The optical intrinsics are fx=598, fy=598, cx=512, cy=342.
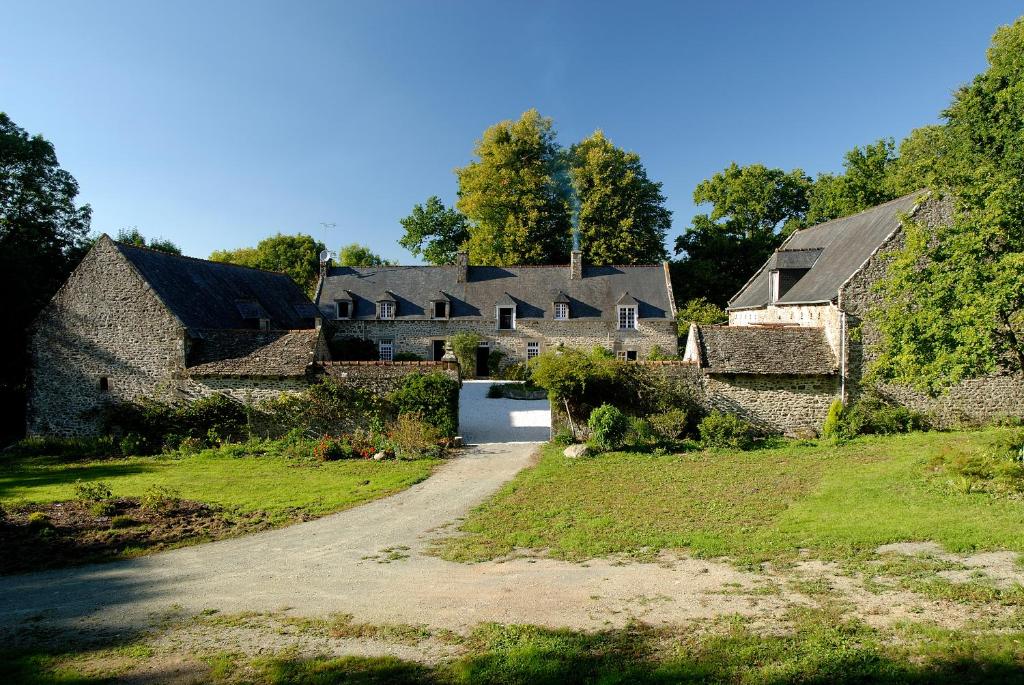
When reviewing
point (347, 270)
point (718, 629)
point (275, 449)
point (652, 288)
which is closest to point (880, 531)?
point (718, 629)

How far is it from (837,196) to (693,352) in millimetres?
27158

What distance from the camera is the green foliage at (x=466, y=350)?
34.3m

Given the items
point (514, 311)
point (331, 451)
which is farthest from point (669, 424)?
point (514, 311)

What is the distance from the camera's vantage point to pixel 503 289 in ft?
121

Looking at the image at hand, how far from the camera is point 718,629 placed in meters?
6.14

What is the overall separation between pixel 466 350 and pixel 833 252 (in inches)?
752

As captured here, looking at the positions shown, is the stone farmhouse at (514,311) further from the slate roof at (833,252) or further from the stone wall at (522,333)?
the slate roof at (833,252)

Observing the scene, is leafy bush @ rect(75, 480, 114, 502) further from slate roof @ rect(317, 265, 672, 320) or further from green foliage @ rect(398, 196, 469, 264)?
green foliage @ rect(398, 196, 469, 264)

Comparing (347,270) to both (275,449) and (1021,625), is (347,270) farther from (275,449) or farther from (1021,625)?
(1021,625)

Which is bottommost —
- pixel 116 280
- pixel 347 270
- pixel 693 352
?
pixel 693 352

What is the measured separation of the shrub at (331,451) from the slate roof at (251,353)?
2677 mm

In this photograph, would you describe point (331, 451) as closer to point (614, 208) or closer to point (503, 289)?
point (503, 289)

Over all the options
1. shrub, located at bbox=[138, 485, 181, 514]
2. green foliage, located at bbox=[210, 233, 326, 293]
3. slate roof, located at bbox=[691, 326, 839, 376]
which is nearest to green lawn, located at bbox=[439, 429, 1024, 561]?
slate roof, located at bbox=[691, 326, 839, 376]

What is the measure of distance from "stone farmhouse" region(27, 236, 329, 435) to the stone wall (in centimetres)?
1478
